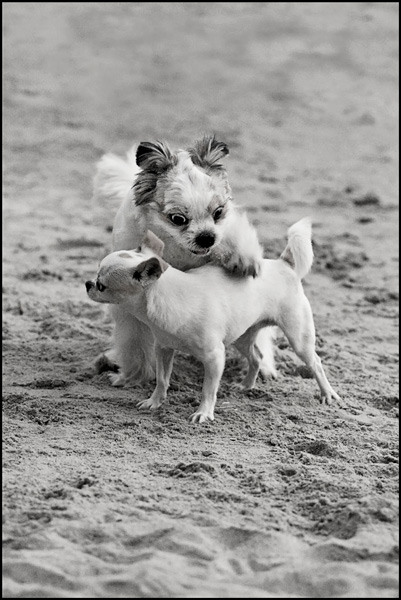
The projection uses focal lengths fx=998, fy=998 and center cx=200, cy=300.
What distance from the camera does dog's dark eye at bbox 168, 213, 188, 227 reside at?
4.80 meters

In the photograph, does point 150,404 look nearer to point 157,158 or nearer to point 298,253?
point 298,253

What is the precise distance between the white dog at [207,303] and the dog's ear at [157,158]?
1.22 ft

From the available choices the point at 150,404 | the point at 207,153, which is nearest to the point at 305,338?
the point at 150,404

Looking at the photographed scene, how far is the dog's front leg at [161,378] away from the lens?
5.25 m

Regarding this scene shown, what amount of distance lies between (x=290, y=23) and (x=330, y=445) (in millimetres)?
10562

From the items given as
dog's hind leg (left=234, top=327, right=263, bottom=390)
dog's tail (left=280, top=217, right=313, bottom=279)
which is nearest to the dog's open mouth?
dog's tail (left=280, top=217, right=313, bottom=279)

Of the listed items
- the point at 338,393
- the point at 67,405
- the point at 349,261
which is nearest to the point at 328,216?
the point at 349,261

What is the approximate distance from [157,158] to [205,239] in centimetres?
47

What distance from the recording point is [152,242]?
475 centimetres

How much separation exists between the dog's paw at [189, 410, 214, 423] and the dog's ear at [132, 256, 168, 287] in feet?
2.50

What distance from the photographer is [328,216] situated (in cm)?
920

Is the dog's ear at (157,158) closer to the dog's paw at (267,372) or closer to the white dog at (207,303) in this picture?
the white dog at (207,303)

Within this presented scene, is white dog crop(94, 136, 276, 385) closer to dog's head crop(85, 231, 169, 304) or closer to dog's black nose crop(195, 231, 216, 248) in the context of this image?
dog's black nose crop(195, 231, 216, 248)

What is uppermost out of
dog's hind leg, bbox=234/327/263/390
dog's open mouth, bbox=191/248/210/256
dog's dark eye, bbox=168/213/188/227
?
dog's dark eye, bbox=168/213/188/227
